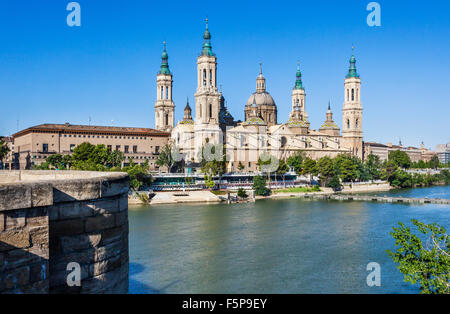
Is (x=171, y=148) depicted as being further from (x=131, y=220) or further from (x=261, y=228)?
(x=261, y=228)

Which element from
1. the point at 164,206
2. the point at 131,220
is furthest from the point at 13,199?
the point at 164,206

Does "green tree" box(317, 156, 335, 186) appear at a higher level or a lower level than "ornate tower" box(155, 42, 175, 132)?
lower

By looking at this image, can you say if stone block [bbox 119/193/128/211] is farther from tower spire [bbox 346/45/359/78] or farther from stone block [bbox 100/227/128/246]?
tower spire [bbox 346/45/359/78]

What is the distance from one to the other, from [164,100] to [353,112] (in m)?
42.3

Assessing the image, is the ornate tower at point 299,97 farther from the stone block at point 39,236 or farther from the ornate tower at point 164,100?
the stone block at point 39,236

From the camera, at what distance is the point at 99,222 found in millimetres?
5738

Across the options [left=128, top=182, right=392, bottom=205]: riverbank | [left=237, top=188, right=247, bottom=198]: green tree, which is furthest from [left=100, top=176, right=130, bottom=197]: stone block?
[left=237, top=188, right=247, bottom=198]: green tree

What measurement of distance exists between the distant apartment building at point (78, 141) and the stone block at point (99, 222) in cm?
7235

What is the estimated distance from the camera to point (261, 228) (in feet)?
123

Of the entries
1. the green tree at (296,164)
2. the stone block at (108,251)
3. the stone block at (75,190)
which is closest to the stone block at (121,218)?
the stone block at (108,251)

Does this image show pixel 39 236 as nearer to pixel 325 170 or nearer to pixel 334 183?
pixel 334 183

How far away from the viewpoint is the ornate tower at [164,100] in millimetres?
97875

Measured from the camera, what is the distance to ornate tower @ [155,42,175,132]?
97.9m
